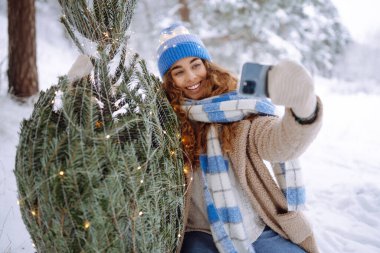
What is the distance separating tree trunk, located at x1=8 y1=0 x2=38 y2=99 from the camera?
4.60 meters

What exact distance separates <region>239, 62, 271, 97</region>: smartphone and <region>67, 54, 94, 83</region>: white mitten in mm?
627

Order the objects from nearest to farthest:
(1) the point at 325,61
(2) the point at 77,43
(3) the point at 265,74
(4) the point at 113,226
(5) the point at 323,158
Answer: (4) the point at 113,226, (3) the point at 265,74, (2) the point at 77,43, (5) the point at 323,158, (1) the point at 325,61

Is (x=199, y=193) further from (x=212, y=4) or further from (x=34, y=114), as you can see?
(x=212, y=4)

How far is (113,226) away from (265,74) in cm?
80

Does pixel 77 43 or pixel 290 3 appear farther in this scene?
pixel 290 3

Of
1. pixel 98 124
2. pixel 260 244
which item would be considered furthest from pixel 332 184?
pixel 98 124

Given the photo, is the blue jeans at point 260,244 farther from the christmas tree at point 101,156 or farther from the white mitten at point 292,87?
the white mitten at point 292,87

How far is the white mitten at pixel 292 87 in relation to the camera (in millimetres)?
1233

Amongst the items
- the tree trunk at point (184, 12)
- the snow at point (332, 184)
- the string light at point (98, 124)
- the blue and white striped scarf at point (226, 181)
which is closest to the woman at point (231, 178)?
the blue and white striped scarf at point (226, 181)

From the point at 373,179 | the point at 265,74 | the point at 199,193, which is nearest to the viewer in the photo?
the point at 265,74

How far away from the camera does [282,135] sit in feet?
4.88

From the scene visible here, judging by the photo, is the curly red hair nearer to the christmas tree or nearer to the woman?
the woman

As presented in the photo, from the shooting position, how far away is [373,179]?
4352 mm

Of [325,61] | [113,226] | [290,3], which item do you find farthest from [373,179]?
[325,61]
